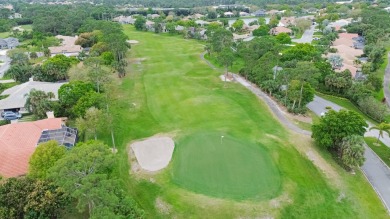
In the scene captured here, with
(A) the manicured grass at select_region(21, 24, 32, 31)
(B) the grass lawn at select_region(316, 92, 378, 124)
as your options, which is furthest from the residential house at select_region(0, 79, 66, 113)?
(A) the manicured grass at select_region(21, 24, 32, 31)

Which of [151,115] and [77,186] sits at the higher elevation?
[77,186]

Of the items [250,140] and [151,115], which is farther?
[151,115]

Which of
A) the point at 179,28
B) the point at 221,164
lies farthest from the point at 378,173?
the point at 179,28

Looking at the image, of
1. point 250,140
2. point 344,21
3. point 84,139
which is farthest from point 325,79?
point 344,21

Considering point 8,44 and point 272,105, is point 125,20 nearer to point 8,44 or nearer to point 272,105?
point 8,44

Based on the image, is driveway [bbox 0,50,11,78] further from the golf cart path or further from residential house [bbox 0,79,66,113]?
the golf cart path

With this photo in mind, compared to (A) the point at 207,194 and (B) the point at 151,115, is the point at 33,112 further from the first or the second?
(A) the point at 207,194

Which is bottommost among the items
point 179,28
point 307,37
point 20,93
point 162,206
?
point 162,206

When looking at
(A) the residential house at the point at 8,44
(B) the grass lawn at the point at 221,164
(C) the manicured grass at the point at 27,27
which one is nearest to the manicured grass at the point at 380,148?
(B) the grass lawn at the point at 221,164
